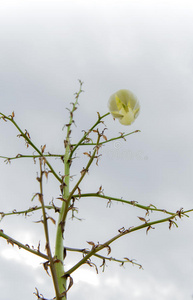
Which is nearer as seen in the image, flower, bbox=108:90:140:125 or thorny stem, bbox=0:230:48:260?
thorny stem, bbox=0:230:48:260

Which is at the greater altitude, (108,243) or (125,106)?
(125,106)

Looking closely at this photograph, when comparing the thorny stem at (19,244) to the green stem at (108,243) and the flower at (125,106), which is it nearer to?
the green stem at (108,243)

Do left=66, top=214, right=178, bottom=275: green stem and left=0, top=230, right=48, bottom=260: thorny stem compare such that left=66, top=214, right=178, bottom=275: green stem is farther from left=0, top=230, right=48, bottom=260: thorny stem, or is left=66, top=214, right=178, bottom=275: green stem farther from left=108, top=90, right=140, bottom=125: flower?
left=108, top=90, right=140, bottom=125: flower

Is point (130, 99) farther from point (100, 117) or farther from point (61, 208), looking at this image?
point (61, 208)

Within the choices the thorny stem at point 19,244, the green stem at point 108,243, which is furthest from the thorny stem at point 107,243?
the thorny stem at point 19,244

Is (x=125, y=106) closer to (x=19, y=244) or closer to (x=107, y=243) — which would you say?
(x=107, y=243)

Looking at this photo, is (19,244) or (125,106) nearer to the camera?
(19,244)

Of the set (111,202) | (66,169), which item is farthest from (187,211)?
(66,169)

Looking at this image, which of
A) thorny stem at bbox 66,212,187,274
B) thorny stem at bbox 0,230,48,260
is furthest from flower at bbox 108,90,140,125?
thorny stem at bbox 0,230,48,260

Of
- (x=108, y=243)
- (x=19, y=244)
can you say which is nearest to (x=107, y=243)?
(x=108, y=243)
